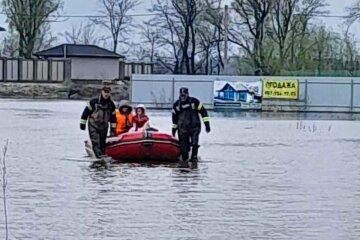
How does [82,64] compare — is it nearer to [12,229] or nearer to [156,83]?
[156,83]

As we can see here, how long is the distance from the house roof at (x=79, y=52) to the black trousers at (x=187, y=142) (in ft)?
216

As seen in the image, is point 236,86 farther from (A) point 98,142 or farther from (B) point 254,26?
(A) point 98,142

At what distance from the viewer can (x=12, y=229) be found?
38.4 ft

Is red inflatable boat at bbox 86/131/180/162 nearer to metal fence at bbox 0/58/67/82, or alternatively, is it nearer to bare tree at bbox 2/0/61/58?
metal fence at bbox 0/58/67/82

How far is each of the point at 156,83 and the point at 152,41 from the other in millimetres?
29941

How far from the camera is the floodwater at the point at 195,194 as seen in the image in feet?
39.1

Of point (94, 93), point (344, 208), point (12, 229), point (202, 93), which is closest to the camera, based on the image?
point (12, 229)

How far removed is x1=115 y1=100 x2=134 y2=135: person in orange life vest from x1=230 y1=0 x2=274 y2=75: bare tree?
165 ft

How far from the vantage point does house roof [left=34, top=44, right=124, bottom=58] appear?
87.2 m

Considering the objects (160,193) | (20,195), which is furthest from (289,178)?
(20,195)

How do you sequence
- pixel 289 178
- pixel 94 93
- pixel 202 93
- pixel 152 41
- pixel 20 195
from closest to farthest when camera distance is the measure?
pixel 20 195, pixel 289 178, pixel 202 93, pixel 94 93, pixel 152 41

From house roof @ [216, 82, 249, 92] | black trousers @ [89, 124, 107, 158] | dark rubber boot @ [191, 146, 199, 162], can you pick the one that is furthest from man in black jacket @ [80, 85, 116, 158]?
house roof @ [216, 82, 249, 92]

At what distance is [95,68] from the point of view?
8850 cm

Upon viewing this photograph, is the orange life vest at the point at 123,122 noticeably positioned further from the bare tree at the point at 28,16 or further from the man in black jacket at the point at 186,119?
the bare tree at the point at 28,16
